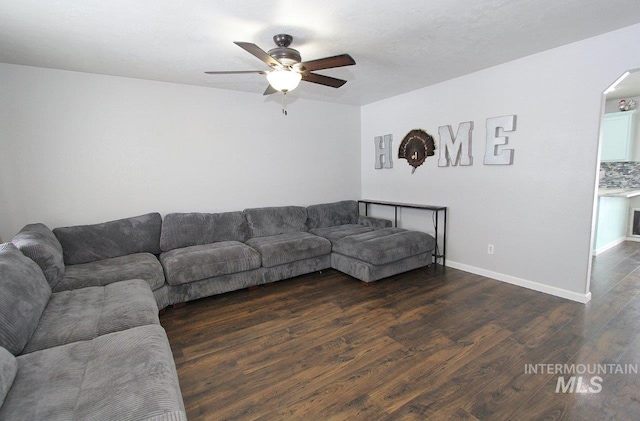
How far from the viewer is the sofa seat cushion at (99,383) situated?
3.57 feet

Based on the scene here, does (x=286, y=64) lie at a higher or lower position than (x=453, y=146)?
higher

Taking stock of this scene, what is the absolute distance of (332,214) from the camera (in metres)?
4.66

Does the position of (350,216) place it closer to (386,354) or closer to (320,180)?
(320,180)

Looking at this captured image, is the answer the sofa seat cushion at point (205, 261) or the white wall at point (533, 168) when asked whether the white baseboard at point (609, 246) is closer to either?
the white wall at point (533, 168)

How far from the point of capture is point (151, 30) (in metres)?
2.29

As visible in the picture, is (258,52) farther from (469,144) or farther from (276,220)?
(469,144)

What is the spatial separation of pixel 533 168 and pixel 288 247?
2766 millimetres

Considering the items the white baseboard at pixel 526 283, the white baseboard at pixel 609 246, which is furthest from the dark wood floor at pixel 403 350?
the white baseboard at pixel 609 246

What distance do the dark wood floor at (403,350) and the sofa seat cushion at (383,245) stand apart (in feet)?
1.15

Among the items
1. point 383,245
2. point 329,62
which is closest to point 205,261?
point 383,245

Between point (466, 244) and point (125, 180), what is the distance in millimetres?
4211

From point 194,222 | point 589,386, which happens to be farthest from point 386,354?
point 194,222

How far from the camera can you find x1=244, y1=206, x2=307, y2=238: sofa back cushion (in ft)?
13.2

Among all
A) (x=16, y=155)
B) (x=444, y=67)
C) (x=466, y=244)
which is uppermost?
(x=444, y=67)
